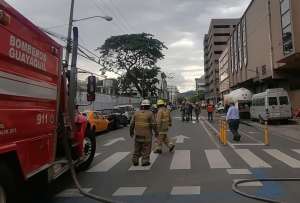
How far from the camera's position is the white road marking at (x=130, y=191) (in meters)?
8.66

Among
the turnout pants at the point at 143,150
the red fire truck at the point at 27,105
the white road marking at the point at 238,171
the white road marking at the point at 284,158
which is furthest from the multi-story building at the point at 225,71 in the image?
the red fire truck at the point at 27,105

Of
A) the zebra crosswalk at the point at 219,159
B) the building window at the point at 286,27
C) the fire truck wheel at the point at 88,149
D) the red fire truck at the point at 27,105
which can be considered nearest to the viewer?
the red fire truck at the point at 27,105

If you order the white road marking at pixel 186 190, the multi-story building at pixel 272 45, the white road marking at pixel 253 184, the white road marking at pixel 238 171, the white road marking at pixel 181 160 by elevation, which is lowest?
the white road marking at pixel 186 190

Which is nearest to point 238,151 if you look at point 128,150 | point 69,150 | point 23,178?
point 128,150


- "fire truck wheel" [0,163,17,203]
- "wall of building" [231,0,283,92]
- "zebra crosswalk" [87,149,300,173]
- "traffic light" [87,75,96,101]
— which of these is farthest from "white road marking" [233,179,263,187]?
"wall of building" [231,0,283,92]

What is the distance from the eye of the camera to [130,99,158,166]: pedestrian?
1234cm

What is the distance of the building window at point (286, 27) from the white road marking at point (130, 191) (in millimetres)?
29659

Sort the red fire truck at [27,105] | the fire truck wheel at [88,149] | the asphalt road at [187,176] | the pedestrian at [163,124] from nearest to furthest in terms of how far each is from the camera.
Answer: the red fire truck at [27,105] < the asphalt road at [187,176] < the fire truck wheel at [88,149] < the pedestrian at [163,124]

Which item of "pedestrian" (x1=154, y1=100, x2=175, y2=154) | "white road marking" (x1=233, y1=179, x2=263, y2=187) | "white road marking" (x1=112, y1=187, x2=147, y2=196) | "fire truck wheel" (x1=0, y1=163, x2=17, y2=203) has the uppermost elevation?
"pedestrian" (x1=154, y1=100, x2=175, y2=154)

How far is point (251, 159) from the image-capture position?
1341cm

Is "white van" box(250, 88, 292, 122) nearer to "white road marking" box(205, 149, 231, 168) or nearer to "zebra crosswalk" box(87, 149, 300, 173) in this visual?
"zebra crosswalk" box(87, 149, 300, 173)

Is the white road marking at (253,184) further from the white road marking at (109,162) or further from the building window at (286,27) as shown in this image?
the building window at (286,27)

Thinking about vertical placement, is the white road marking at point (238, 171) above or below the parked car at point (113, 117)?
below

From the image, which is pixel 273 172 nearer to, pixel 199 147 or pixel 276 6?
pixel 199 147
